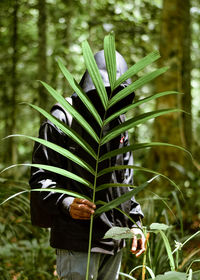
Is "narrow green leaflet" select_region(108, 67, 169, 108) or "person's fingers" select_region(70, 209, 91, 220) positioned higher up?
"narrow green leaflet" select_region(108, 67, 169, 108)

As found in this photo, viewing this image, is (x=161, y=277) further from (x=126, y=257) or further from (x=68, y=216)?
(x=126, y=257)

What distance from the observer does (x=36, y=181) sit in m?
1.85

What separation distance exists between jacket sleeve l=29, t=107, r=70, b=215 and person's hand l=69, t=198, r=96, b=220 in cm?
13

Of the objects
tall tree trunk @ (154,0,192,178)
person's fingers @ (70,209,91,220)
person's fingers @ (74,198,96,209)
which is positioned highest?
tall tree trunk @ (154,0,192,178)

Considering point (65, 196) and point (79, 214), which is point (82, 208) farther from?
point (65, 196)

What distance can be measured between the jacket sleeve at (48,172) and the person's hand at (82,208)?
0.13 meters

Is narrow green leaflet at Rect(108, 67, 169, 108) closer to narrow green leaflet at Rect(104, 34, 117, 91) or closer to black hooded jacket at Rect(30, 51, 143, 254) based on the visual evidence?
narrow green leaflet at Rect(104, 34, 117, 91)

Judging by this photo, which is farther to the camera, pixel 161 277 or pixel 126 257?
pixel 126 257

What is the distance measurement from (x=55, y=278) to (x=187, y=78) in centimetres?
578

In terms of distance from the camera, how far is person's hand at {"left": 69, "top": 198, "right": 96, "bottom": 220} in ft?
5.37

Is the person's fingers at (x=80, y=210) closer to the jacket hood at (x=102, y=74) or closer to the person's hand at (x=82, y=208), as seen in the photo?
the person's hand at (x=82, y=208)

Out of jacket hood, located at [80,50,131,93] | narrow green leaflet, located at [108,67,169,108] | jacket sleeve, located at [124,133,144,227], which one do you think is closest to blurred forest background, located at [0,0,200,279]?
jacket sleeve, located at [124,133,144,227]

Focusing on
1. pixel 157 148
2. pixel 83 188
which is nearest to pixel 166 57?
pixel 157 148

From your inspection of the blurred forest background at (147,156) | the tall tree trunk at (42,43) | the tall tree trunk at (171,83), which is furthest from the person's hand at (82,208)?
the tall tree trunk at (42,43)
